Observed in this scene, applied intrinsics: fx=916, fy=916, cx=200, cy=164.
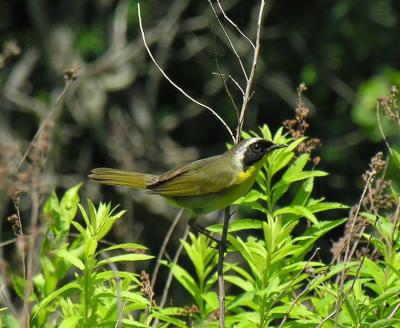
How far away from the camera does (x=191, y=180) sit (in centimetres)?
468

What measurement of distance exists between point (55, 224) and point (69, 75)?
27.2 inches

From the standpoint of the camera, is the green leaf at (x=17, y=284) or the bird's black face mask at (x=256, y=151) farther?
the bird's black face mask at (x=256, y=151)

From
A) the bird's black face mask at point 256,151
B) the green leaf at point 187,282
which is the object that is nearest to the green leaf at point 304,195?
the bird's black face mask at point 256,151

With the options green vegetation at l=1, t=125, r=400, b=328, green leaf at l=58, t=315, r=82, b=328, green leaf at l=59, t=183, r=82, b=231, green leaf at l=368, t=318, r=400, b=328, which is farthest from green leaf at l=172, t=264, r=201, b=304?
green leaf at l=368, t=318, r=400, b=328

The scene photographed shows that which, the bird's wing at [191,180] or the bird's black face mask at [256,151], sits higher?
the bird's black face mask at [256,151]

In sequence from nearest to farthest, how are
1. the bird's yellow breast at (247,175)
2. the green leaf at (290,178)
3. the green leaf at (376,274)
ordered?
1. the green leaf at (376,274)
2. the green leaf at (290,178)
3. the bird's yellow breast at (247,175)

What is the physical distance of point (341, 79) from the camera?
10.7m

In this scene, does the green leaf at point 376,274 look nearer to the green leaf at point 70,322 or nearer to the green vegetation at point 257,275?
the green vegetation at point 257,275

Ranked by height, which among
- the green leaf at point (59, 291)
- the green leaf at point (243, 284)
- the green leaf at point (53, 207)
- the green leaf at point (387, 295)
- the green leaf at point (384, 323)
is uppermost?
the green leaf at point (53, 207)

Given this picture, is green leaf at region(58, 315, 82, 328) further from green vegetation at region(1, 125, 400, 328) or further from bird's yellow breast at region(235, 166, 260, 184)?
bird's yellow breast at region(235, 166, 260, 184)

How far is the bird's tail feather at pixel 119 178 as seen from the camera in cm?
450

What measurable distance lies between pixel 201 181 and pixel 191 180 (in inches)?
2.4

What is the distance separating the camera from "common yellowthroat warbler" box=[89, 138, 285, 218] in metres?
4.34

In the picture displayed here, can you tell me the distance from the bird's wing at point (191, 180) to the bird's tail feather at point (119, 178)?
41 mm
